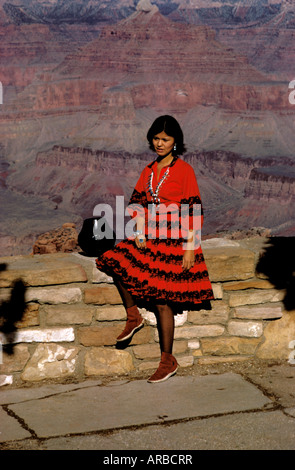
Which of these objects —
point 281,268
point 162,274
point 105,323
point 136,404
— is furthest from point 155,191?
point 136,404

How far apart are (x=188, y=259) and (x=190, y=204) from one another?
0.34 m

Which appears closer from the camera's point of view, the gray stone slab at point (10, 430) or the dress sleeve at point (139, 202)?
the gray stone slab at point (10, 430)

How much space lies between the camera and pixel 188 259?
379 centimetres

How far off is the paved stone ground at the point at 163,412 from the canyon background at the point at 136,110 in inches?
3022

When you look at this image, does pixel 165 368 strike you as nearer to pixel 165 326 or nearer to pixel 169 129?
pixel 165 326

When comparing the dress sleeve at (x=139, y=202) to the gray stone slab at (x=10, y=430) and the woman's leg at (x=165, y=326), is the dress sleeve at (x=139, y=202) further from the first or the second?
the gray stone slab at (x=10, y=430)

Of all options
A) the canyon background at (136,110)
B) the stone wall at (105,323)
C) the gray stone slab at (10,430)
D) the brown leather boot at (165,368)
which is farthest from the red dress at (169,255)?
the canyon background at (136,110)

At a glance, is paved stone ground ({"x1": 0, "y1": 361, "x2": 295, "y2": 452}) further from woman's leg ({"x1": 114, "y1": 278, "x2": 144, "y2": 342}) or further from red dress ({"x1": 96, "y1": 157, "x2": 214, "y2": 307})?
red dress ({"x1": 96, "y1": 157, "x2": 214, "y2": 307})

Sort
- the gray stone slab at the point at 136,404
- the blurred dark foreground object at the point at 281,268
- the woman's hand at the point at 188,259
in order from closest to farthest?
1. the gray stone slab at the point at 136,404
2. the woman's hand at the point at 188,259
3. the blurred dark foreground object at the point at 281,268

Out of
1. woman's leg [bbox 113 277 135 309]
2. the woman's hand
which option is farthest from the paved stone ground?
the woman's hand

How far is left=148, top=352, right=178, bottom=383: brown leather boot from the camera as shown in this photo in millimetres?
3923

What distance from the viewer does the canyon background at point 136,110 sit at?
9444 cm

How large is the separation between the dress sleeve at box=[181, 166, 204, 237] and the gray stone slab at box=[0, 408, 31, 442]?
1526 mm

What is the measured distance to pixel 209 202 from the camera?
98.1 metres
